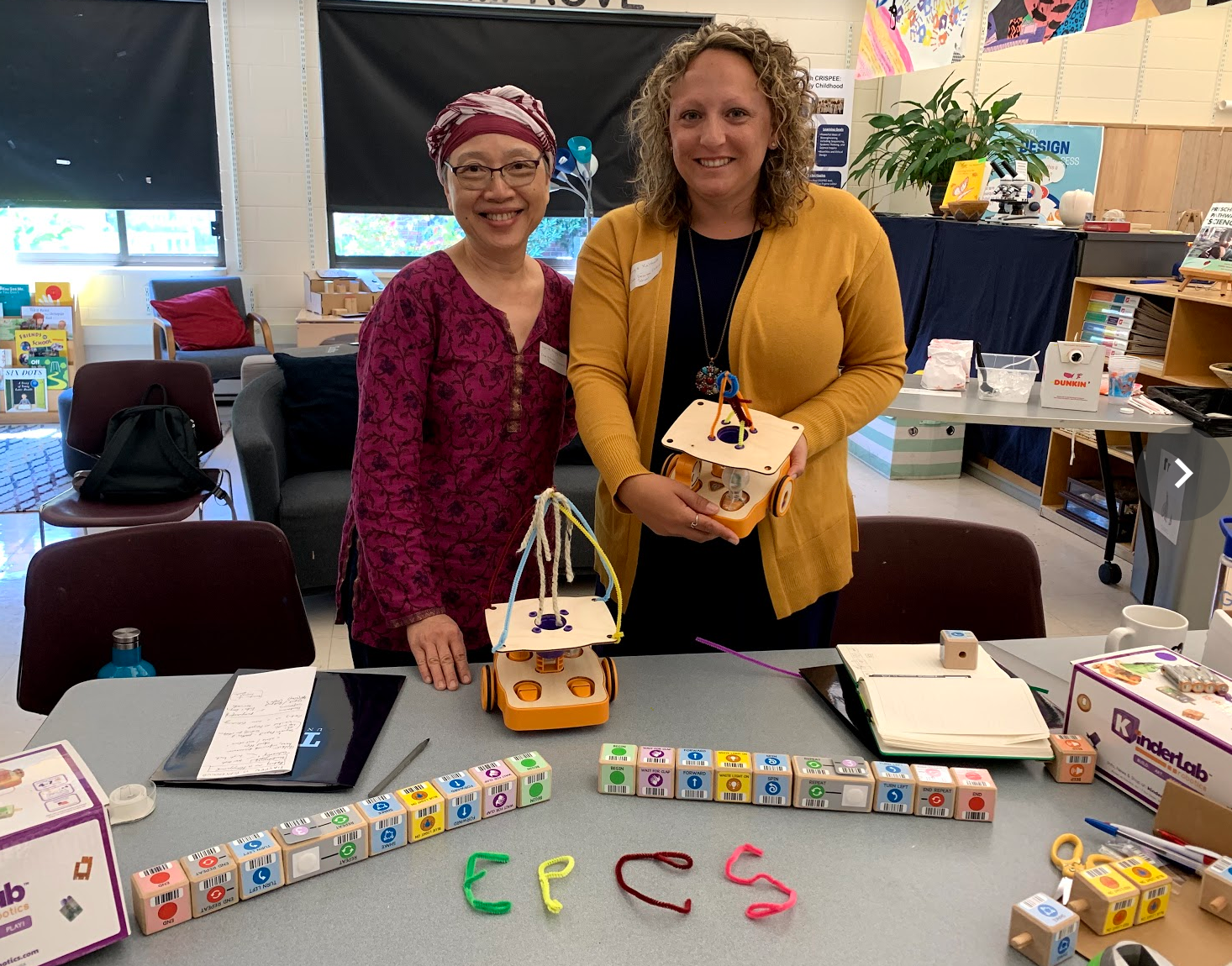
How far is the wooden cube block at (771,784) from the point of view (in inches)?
48.2

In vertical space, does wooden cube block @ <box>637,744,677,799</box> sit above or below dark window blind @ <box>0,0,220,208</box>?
below

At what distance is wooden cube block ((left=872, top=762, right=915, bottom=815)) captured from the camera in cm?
122

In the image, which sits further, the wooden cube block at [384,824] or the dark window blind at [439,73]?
the dark window blind at [439,73]

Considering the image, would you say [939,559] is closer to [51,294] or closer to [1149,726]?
[1149,726]

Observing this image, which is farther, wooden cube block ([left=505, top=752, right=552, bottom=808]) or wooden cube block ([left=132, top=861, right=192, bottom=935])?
wooden cube block ([left=505, top=752, right=552, bottom=808])

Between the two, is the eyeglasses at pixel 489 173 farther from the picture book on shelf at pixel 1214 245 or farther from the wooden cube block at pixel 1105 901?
the picture book on shelf at pixel 1214 245

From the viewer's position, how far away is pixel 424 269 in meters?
1.55

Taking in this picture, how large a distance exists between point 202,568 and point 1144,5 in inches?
165

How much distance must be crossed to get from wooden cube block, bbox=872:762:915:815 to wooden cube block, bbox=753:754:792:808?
4.1 inches

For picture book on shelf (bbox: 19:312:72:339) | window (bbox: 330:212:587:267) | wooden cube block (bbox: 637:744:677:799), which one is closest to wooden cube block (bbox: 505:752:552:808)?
wooden cube block (bbox: 637:744:677:799)

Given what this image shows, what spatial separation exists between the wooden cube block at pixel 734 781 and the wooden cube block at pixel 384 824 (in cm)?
37

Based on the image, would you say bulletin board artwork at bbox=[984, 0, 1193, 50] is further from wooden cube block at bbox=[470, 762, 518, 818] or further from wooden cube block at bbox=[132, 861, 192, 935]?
wooden cube block at bbox=[132, 861, 192, 935]

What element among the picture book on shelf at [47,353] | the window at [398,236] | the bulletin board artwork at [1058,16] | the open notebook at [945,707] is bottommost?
the picture book on shelf at [47,353]

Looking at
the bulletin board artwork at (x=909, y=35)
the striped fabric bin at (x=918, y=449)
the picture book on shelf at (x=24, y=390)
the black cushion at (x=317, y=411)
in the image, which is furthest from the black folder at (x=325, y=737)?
A: the picture book on shelf at (x=24, y=390)
